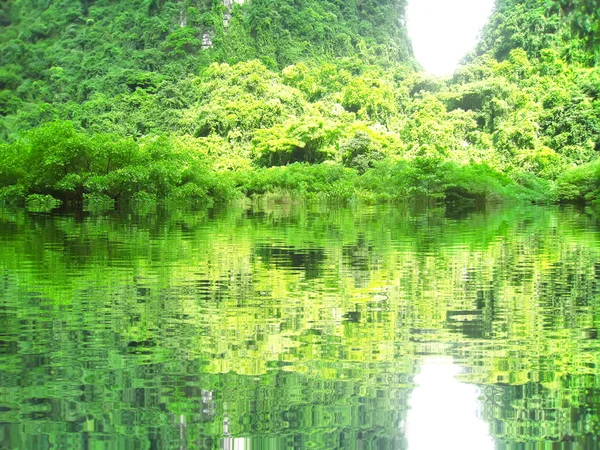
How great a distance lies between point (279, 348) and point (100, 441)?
1590 mm

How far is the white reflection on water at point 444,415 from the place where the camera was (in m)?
2.85

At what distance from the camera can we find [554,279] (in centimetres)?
717

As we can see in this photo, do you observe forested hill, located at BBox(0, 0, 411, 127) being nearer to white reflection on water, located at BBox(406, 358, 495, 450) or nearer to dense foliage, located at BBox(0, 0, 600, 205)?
dense foliage, located at BBox(0, 0, 600, 205)

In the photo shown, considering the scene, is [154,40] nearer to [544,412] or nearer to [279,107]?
[279,107]

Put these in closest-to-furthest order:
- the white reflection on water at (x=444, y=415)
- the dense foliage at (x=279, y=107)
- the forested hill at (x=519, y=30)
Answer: the white reflection on water at (x=444, y=415), the dense foliage at (x=279, y=107), the forested hill at (x=519, y=30)

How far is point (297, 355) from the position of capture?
407 centimetres

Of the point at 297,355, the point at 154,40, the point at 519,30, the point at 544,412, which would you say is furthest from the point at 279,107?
the point at 544,412

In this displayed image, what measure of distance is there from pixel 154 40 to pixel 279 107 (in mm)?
32226

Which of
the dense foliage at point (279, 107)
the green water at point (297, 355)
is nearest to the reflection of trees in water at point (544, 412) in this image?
the green water at point (297, 355)

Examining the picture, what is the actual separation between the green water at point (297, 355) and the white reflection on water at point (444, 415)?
1cm

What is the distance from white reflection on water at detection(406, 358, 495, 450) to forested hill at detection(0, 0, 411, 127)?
74.1m

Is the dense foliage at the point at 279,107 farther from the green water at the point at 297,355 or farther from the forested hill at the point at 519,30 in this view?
the green water at the point at 297,355

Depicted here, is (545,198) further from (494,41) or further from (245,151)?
(494,41)

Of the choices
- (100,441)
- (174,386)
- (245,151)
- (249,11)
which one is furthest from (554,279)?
(249,11)
